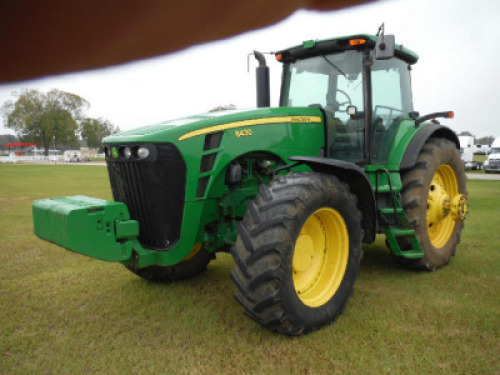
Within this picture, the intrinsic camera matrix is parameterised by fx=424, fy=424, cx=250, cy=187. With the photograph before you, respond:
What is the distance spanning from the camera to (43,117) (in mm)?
61438

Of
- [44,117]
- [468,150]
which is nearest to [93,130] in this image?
[44,117]

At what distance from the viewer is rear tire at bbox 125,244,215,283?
4.09m

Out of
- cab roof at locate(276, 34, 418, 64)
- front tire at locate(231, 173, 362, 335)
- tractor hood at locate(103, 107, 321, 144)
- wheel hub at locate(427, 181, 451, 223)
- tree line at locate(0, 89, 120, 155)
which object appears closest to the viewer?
front tire at locate(231, 173, 362, 335)

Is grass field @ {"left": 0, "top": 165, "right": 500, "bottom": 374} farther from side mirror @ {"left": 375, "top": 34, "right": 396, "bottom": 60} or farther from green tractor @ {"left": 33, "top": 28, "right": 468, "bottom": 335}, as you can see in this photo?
side mirror @ {"left": 375, "top": 34, "right": 396, "bottom": 60}

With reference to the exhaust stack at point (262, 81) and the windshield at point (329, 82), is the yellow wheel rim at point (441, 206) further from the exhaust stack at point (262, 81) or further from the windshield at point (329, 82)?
the exhaust stack at point (262, 81)

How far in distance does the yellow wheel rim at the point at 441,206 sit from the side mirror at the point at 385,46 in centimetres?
188

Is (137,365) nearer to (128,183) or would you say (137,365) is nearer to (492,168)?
(128,183)

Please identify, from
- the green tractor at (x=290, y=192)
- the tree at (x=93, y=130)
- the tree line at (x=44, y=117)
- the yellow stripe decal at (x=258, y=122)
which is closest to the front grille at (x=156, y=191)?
the green tractor at (x=290, y=192)

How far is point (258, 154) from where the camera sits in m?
3.59

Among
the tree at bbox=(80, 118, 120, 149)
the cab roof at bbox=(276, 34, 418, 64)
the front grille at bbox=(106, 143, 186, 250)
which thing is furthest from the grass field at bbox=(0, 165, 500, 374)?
the tree at bbox=(80, 118, 120, 149)

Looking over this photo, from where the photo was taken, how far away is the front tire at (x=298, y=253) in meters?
2.79

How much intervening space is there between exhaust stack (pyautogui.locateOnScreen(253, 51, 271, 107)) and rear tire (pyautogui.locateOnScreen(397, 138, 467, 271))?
1.65 meters

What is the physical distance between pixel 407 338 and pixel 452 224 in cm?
253

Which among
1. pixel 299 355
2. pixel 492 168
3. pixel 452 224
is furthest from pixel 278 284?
pixel 492 168
